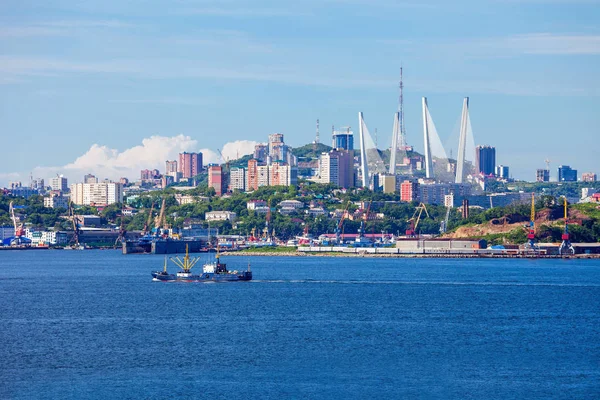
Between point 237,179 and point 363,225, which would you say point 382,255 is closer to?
point 363,225

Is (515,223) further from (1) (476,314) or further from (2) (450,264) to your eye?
(1) (476,314)

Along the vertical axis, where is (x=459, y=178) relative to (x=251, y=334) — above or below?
above

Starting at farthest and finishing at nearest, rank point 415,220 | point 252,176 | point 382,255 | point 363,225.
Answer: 1. point 252,176
2. point 415,220
3. point 363,225
4. point 382,255

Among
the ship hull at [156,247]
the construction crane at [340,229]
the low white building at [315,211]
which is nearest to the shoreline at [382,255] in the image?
the ship hull at [156,247]

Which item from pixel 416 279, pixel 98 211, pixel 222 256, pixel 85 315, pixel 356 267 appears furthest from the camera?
pixel 98 211

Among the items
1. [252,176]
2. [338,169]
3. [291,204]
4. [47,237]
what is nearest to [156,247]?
[47,237]

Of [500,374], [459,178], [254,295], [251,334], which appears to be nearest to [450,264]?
[254,295]
